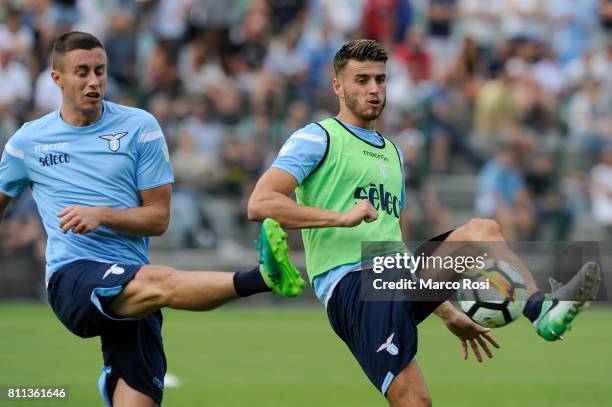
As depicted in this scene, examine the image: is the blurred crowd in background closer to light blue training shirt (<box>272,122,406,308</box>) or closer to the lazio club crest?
the lazio club crest

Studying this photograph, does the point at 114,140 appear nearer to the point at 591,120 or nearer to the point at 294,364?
the point at 294,364

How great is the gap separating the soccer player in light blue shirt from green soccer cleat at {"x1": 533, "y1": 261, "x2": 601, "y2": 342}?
2.48 metres

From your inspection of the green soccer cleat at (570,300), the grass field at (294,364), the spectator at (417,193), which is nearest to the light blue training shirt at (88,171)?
the green soccer cleat at (570,300)

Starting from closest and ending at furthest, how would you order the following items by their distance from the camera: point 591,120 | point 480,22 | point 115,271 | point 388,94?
point 115,271 → point 388,94 → point 591,120 → point 480,22

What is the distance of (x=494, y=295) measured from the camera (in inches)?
294

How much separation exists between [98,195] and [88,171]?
0.17 m

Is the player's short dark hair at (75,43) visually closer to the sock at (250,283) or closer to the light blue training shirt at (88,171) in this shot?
the light blue training shirt at (88,171)

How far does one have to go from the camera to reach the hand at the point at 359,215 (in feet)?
23.0

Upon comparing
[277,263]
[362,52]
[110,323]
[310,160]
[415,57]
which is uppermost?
[362,52]

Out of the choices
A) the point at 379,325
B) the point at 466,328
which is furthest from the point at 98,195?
the point at 466,328

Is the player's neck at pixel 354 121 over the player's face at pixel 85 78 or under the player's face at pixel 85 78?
under

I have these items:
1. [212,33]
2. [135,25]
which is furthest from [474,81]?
[135,25]

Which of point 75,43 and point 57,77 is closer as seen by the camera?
point 75,43

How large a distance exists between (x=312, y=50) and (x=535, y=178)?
4.69 m
